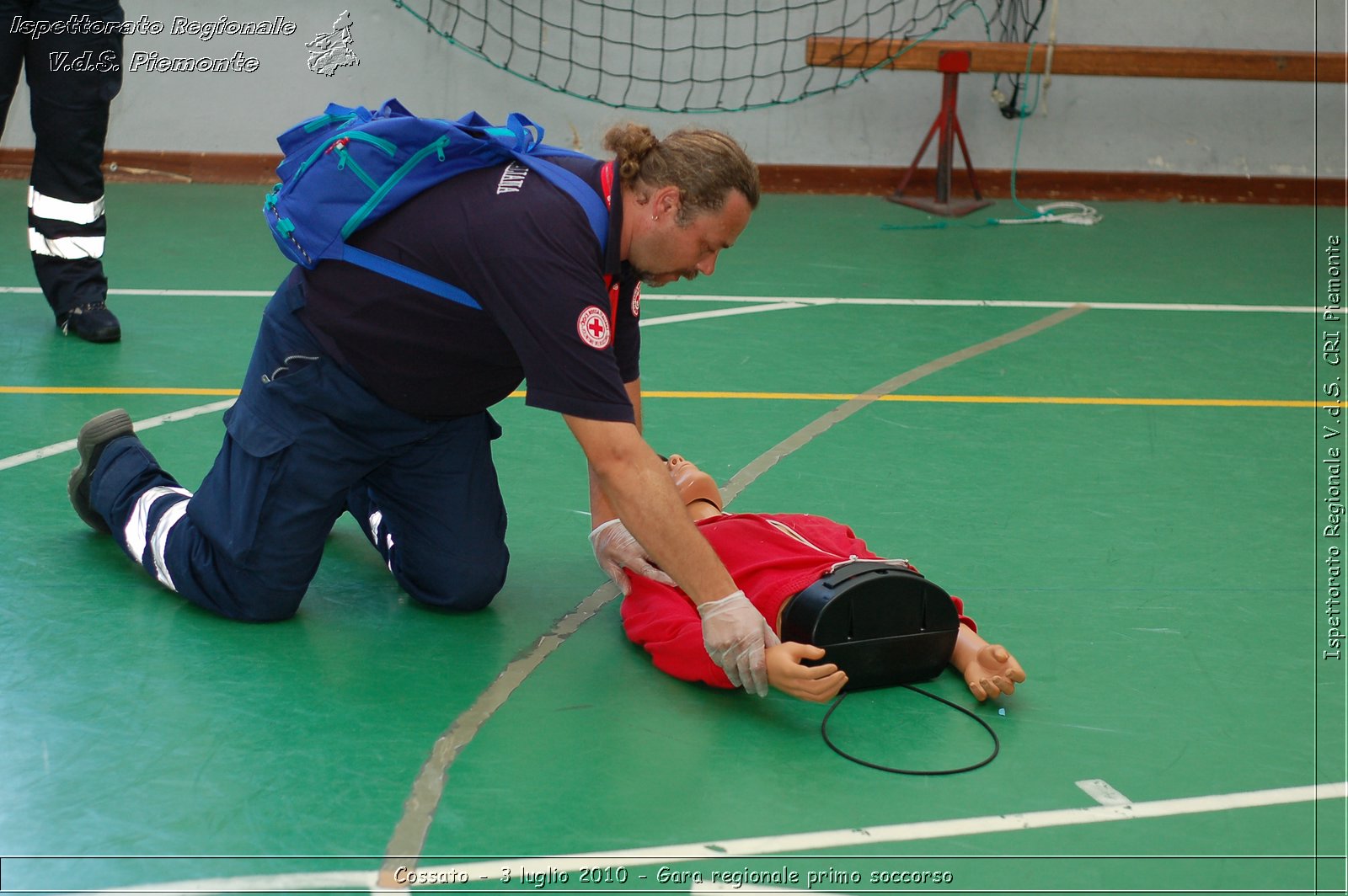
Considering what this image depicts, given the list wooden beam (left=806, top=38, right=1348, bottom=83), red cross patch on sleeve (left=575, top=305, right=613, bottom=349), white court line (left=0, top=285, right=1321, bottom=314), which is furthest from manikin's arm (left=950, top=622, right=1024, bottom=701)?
wooden beam (left=806, top=38, right=1348, bottom=83)

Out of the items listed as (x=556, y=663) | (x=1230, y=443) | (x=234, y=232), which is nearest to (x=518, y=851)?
(x=556, y=663)

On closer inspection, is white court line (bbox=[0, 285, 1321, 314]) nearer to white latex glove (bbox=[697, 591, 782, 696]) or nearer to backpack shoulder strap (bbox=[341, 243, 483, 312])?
backpack shoulder strap (bbox=[341, 243, 483, 312])

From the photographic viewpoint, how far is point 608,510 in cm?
279

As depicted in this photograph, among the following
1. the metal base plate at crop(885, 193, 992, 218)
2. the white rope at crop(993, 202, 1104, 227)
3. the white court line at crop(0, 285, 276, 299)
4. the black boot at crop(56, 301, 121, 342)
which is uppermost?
the black boot at crop(56, 301, 121, 342)

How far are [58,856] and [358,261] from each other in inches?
43.8

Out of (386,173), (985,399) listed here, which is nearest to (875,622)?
(386,173)

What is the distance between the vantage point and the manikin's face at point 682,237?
7.41 feet

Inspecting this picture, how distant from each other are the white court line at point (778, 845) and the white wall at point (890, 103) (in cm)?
549

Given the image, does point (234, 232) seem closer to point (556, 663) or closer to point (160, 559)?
point (160, 559)

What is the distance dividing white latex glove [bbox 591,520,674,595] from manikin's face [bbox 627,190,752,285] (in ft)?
1.92

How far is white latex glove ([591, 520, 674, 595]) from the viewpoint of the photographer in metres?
2.65

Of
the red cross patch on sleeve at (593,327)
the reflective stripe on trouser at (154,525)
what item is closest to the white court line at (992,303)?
the reflective stripe on trouser at (154,525)

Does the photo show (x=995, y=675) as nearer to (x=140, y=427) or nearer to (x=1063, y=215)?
(x=140, y=427)

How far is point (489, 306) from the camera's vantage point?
228cm
